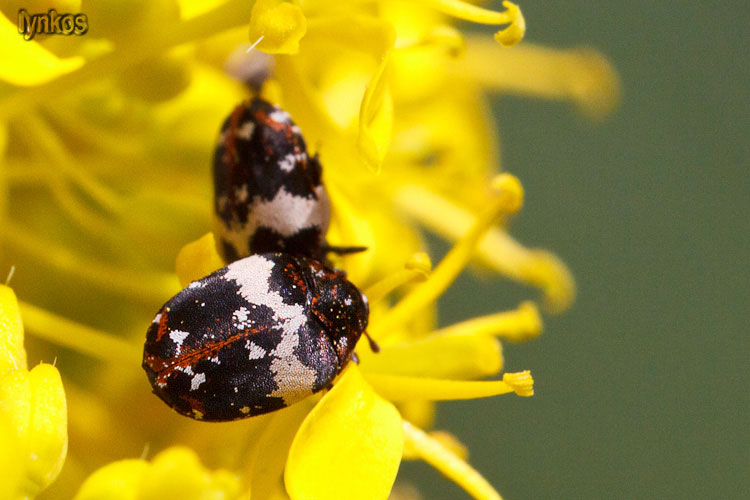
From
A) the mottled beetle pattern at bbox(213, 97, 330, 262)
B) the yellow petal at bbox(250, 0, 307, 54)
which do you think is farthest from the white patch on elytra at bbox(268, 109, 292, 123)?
the yellow petal at bbox(250, 0, 307, 54)

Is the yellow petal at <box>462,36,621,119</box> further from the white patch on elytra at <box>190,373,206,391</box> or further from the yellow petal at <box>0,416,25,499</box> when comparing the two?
the yellow petal at <box>0,416,25,499</box>

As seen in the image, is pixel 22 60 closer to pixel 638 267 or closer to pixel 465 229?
pixel 465 229

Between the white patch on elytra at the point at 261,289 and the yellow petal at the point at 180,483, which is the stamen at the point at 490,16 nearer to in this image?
the white patch on elytra at the point at 261,289

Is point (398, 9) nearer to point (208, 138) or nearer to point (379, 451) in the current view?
point (208, 138)

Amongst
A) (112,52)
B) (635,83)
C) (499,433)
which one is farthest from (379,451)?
(635,83)

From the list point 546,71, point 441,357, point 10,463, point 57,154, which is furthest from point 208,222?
point 546,71

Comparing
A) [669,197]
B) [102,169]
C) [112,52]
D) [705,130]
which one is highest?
[112,52]

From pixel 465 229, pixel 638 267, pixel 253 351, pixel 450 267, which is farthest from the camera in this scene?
pixel 638 267
